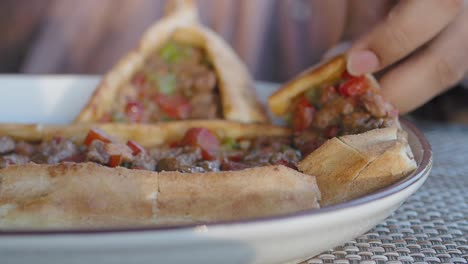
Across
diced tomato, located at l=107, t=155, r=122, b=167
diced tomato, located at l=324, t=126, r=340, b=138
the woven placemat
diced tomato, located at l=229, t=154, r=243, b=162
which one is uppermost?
diced tomato, located at l=324, t=126, r=340, b=138

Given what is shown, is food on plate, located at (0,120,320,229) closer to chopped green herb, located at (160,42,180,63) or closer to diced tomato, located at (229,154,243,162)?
diced tomato, located at (229,154,243,162)

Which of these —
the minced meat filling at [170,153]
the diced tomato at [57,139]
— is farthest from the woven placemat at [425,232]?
the diced tomato at [57,139]

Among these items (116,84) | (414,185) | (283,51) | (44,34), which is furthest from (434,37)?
(44,34)

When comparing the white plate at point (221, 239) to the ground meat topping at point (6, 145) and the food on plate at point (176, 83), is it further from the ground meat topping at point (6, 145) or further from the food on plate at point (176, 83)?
the food on plate at point (176, 83)

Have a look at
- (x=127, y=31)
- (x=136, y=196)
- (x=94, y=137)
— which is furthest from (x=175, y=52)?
(x=127, y=31)

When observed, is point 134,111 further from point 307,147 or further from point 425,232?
point 425,232

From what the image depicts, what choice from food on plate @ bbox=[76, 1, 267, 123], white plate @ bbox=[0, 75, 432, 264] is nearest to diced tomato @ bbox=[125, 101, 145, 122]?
food on plate @ bbox=[76, 1, 267, 123]
